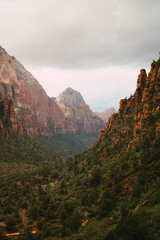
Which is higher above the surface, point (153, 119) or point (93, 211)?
point (153, 119)

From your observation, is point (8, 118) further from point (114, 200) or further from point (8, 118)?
point (114, 200)

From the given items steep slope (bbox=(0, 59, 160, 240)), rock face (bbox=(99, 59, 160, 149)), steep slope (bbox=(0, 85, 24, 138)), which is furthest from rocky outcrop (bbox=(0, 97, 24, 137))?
rock face (bbox=(99, 59, 160, 149))

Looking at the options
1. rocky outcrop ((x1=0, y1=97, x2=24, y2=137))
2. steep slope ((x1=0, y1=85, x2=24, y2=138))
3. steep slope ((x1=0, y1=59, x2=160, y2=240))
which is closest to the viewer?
steep slope ((x1=0, y1=59, x2=160, y2=240))

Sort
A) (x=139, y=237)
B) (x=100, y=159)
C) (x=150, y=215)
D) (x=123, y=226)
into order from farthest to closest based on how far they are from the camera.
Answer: (x=100, y=159)
(x=150, y=215)
(x=123, y=226)
(x=139, y=237)

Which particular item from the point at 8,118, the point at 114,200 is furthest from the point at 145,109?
the point at 8,118

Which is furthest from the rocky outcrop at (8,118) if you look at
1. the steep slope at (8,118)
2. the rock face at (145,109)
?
the rock face at (145,109)

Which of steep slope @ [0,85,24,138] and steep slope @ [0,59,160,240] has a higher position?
steep slope @ [0,85,24,138]

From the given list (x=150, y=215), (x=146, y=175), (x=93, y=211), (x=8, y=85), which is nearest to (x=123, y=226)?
(x=150, y=215)

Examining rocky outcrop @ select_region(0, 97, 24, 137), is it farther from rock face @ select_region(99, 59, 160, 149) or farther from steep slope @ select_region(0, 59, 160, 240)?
rock face @ select_region(99, 59, 160, 149)

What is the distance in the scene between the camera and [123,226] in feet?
40.4

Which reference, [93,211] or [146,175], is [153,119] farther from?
[93,211]

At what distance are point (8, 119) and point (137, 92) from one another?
93867mm

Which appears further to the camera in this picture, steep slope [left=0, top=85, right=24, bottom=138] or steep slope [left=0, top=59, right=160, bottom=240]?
steep slope [left=0, top=85, right=24, bottom=138]

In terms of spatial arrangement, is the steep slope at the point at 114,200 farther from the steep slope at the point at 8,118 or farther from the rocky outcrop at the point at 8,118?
the steep slope at the point at 8,118
